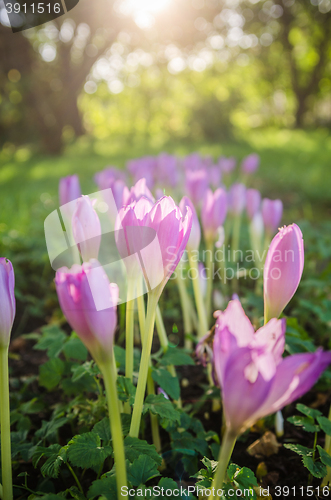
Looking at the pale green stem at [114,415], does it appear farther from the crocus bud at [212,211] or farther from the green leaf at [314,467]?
the crocus bud at [212,211]

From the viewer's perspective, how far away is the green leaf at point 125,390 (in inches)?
38.9

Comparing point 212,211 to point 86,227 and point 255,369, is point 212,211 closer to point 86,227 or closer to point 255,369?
point 86,227

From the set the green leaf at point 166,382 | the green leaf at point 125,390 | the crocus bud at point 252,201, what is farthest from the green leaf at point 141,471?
the crocus bud at point 252,201

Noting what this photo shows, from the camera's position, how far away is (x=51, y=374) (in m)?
1.33

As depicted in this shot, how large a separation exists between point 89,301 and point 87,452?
444 millimetres

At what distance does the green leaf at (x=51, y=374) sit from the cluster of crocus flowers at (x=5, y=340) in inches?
18.5

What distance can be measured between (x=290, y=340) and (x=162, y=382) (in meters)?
0.54

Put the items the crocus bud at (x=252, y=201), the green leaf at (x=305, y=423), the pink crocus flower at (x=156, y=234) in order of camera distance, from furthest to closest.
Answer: the crocus bud at (x=252, y=201) → the green leaf at (x=305, y=423) → the pink crocus flower at (x=156, y=234)

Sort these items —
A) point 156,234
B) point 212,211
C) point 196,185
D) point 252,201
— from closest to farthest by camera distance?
1. point 156,234
2. point 212,211
3. point 196,185
4. point 252,201

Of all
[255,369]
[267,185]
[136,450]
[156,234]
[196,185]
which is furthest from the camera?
[267,185]

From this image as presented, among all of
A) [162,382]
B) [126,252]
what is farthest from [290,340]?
[126,252]

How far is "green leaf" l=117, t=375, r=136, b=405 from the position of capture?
3.24ft

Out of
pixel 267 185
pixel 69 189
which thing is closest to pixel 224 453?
pixel 69 189

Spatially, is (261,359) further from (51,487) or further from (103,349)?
(51,487)
